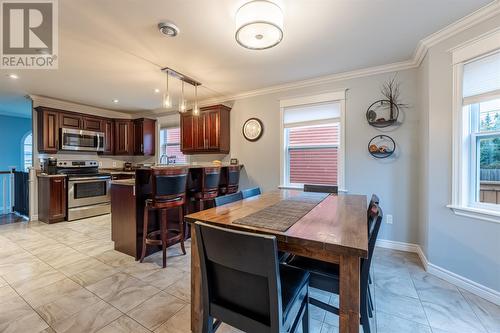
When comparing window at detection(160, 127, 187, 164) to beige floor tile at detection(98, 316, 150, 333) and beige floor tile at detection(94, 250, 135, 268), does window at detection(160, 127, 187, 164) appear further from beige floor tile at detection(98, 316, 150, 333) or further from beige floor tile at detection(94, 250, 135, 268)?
beige floor tile at detection(98, 316, 150, 333)

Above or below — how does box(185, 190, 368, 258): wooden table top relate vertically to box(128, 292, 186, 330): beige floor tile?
above

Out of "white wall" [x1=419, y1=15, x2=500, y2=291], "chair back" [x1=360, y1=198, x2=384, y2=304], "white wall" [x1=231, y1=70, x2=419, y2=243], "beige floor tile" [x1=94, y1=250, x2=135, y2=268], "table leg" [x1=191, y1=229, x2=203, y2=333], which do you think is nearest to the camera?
"chair back" [x1=360, y1=198, x2=384, y2=304]

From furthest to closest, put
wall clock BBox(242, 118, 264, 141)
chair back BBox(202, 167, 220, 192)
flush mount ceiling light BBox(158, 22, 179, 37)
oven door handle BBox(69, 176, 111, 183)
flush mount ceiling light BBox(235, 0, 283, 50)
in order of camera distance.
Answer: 1. oven door handle BBox(69, 176, 111, 183)
2. wall clock BBox(242, 118, 264, 141)
3. chair back BBox(202, 167, 220, 192)
4. flush mount ceiling light BBox(158, 22, 179, 37)
5. flush mount ceiling light BBox(235, 0, 283, 50)

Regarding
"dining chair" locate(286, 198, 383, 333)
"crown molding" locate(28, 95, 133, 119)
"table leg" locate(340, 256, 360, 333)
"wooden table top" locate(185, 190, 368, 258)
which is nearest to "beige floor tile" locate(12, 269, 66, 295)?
"wooden table top" locate(185, 190, 368, 258)

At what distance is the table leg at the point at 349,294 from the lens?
39.6 inches

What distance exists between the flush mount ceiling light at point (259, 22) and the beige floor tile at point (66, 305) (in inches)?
103

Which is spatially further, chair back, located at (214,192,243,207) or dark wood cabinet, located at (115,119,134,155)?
dark wood cabinet, located at (115,119,134,155)

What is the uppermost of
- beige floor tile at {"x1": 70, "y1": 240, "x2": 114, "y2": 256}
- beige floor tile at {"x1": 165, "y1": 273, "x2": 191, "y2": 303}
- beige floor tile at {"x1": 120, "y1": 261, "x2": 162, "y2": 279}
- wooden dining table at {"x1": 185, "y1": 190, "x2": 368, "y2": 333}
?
wooden dining table at {"x1": 185, "y1": 190, "x2": 368, "y2": 333}

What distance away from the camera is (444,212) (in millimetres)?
2271

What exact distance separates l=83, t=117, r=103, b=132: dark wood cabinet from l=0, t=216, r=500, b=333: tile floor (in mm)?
2893

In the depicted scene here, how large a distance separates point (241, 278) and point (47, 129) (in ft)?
17.4

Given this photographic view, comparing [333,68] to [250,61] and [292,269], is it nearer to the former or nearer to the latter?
[250,61]

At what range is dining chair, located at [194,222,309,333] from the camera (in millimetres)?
896

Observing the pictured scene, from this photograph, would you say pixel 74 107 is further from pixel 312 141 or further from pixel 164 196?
pixel 312 141
